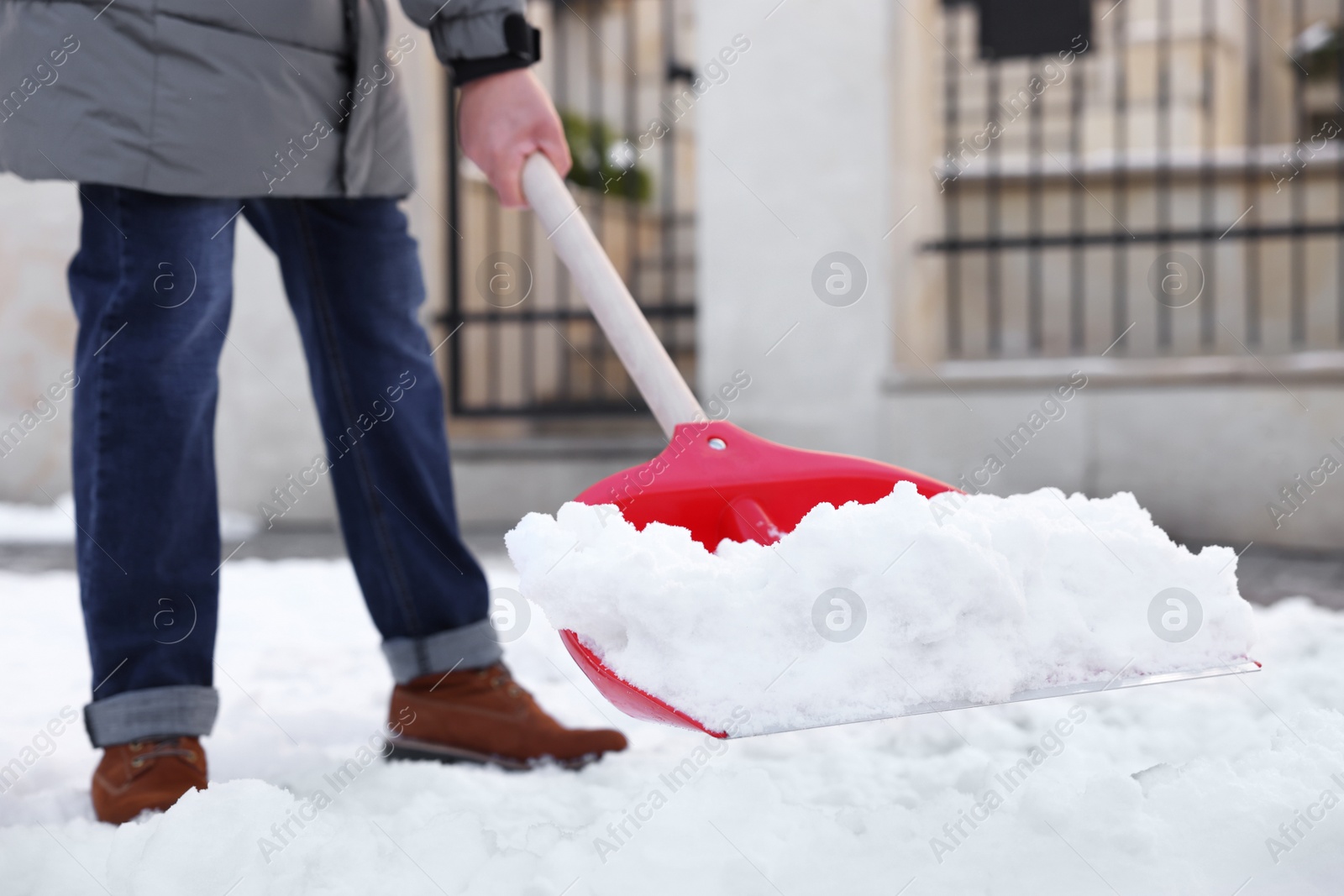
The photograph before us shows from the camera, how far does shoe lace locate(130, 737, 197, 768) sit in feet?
3.98

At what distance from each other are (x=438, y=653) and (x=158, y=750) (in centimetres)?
35

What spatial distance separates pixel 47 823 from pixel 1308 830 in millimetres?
1281

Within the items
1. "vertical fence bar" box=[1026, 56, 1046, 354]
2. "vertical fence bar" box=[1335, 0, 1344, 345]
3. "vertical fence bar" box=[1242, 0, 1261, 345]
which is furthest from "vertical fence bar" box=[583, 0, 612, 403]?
"vertical fence bar" box=[1335, 0, 1344, 345]

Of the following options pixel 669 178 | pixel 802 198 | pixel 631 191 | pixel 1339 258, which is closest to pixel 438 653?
pixel 802 198

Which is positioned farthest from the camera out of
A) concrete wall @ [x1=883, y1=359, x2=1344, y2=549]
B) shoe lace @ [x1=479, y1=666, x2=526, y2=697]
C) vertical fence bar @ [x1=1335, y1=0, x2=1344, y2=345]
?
vertical fence bar @ [x1=1335, y1=0, x2=1344, y2=345]

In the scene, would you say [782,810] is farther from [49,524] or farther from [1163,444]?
[49,524]

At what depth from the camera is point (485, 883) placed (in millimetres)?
979

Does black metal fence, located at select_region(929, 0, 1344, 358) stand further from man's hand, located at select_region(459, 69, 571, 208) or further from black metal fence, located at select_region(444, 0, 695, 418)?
man's hand, located at select_region(459, 69, 571, 208)

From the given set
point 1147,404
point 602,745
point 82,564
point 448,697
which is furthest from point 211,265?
point 1147,404

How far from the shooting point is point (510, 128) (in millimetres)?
1330

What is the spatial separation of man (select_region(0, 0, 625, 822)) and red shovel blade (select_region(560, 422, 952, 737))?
392 millimetres

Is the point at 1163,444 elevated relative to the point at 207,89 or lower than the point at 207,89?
lower

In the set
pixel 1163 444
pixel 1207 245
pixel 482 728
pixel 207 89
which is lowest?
pixel 1163 444

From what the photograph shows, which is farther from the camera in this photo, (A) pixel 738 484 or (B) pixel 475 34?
(B) pixel 475 34
